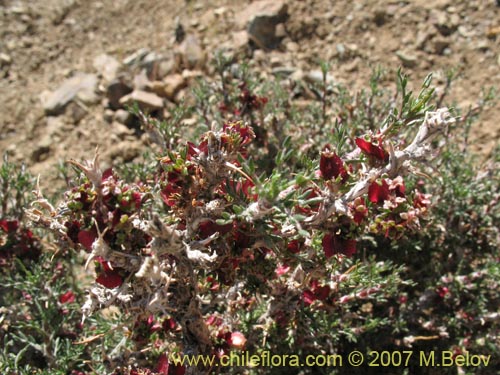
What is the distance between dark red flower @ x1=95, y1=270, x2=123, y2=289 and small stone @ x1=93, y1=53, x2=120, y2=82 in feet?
11.3

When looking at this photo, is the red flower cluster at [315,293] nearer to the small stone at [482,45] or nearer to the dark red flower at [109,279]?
the dark red flower at [109,279]

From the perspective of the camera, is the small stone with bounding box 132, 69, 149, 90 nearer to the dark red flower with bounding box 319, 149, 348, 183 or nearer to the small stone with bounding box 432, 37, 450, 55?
the small stone with bounding box 432, 37, 450, 55

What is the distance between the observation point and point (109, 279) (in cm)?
169

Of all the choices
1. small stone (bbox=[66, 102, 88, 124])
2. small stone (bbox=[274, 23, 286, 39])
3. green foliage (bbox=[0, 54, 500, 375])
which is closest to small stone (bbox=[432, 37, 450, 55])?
green foliage (bbox=[0, 54, 500, 375])

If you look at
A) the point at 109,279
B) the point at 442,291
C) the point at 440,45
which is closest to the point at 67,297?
the point at 109,279

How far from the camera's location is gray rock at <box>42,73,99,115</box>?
4688mm

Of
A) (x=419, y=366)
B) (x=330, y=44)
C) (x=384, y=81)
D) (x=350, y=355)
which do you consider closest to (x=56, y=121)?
(x=330, y=44)

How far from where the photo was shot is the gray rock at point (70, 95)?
4.69 metres

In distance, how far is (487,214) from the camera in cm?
312

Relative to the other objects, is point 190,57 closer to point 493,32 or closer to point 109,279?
point 493,32

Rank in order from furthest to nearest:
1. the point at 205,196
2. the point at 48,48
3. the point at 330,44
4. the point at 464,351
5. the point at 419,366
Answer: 1. the point at 48,48
2. the point at 330,44
3. the point at 419,366
4. the point at 464,351
5. the point at 205,196

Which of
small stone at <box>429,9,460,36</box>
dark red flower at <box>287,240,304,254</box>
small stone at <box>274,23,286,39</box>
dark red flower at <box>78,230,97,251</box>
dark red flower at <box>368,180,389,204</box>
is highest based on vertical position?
dark red flower at <box>78,230,97,251</box>

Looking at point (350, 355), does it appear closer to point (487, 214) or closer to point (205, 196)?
point (487, 214)

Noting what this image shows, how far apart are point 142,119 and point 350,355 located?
1967mm
